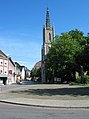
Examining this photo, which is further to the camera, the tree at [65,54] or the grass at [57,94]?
the tree at [65,54]

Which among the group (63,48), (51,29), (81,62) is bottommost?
(81,62)

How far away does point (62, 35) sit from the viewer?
93938mm

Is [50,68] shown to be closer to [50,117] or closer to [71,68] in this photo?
[71,68]

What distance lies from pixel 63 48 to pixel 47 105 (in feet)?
222

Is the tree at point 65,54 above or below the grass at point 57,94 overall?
above

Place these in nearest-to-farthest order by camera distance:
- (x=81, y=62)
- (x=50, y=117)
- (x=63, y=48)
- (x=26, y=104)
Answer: (x=50, y=117)
(x=26, y=104)
(x=81, y=62)
(x=63, y=48)

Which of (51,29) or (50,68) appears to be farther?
(51,29)

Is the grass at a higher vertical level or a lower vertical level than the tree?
lower

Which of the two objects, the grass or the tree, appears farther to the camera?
the tree

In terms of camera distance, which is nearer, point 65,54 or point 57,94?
point 57,94

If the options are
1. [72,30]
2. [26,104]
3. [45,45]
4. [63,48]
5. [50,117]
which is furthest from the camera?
[45,45]

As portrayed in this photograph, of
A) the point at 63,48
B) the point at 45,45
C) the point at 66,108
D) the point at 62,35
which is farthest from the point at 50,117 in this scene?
the point at 45,45

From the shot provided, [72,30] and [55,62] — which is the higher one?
[72,30]

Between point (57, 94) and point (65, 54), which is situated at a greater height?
point (65, 54)
